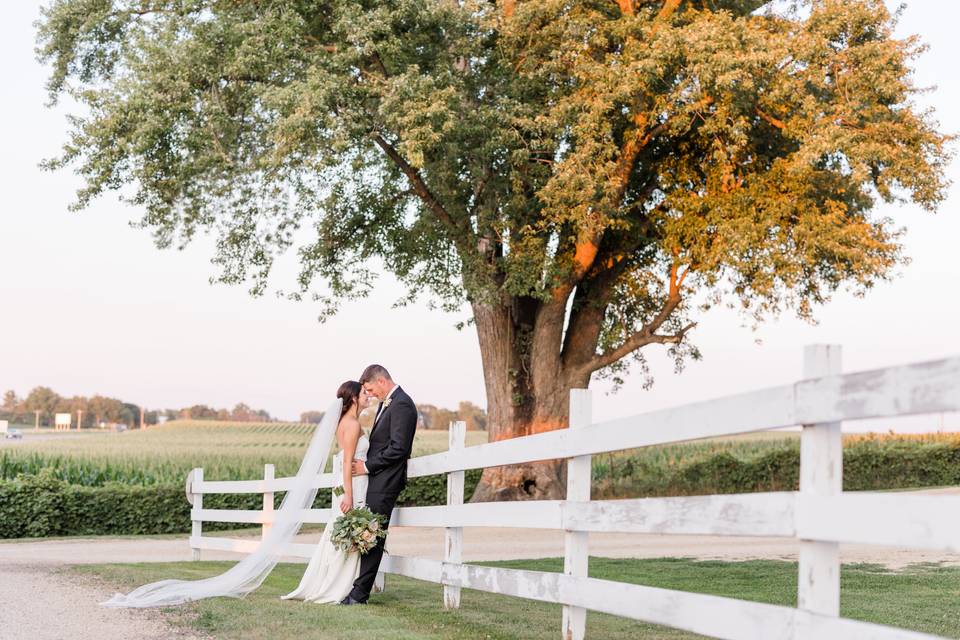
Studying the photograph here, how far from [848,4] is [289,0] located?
1100 cm

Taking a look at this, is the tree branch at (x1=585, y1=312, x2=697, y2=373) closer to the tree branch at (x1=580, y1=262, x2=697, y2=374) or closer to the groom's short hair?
the tree branch at (x1=580, y1=262, x2=697, y2=374)

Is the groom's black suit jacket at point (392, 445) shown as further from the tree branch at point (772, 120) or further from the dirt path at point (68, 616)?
the tree branch at point (772, 120)

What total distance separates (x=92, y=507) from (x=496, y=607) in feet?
60.4

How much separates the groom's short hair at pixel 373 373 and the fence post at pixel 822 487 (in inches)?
236

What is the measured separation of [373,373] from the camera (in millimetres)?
10109

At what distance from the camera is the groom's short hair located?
10109 mm

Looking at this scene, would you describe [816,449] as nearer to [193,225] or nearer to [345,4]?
[345,4]

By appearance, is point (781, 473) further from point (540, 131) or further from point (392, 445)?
point (392, 445)

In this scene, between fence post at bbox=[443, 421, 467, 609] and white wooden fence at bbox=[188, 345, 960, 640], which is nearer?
white wooden fence at bbox=[188, 345, 960, 640]

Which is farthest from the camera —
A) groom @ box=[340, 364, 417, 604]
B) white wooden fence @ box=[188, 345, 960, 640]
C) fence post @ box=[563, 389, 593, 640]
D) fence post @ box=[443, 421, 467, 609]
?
groom @ box=[340, 364, 417, 604]

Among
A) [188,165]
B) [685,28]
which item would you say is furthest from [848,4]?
[188,165]

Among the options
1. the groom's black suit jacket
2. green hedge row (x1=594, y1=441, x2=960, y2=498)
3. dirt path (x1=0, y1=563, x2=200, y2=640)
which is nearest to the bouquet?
the groom's black suit jacket

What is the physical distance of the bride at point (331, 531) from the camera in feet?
32.7

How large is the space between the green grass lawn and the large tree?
8.25 m
